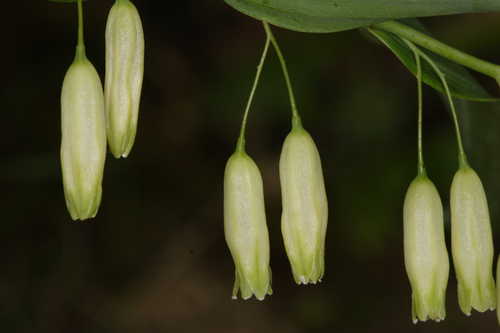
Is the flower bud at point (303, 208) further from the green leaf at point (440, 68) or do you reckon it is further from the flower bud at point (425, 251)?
the green leaf at point (440, 68)

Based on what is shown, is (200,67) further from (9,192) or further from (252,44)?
(9,192)

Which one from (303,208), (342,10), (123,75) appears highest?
(342,10)

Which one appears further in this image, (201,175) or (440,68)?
(201,175)

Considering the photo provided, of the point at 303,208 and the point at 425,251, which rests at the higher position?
the point at 303,208

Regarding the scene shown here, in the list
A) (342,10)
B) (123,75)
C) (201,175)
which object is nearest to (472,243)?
(342,10)

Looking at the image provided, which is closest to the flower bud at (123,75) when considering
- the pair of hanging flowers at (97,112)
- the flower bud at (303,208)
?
the pair of hanging flowers at (97,112)

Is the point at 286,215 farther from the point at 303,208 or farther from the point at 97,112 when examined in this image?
the point at 97,112

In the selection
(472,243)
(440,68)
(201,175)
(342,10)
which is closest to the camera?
(342,10)
